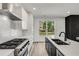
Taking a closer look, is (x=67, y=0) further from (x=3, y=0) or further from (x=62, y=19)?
(x=62, y=19)

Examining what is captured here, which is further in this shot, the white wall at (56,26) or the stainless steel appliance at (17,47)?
the white wall at (56,26)

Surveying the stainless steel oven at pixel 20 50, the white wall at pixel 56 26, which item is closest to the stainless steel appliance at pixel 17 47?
the stainless steel oven at pixel 20 50

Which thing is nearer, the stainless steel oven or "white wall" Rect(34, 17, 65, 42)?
the stainless steel oven

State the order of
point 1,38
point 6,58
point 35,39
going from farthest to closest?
point 35,39 < point 1,38 < point 6,58

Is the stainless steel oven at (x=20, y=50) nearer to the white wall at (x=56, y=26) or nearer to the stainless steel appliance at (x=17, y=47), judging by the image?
the stainless steel appliance at (x=17, y=47)

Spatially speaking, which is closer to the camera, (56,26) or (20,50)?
(20,50)

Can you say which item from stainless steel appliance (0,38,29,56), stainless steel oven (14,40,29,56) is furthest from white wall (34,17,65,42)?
stainless steel oven (14,40,29,56)

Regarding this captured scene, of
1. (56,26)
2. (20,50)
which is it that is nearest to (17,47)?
(20,50)

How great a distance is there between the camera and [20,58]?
0.67 meters

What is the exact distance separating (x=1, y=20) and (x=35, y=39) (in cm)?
616

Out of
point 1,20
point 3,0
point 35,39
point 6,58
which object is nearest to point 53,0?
point 3,0

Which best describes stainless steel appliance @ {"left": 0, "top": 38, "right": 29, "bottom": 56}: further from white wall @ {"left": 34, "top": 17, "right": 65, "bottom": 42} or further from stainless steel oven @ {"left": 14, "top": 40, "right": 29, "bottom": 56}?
white wall @ {"left": 34, "top": 17, "right": 65, "bottom": 42}

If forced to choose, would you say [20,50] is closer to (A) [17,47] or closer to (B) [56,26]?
(A) [17,47]

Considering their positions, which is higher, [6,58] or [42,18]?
[42,18]
